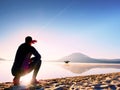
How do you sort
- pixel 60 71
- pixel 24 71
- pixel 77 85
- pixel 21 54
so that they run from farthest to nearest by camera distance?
pixel 60 71 < pixel 77 85 < pixel 24 71 < pixel 21 54

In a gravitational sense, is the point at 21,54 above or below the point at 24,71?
above

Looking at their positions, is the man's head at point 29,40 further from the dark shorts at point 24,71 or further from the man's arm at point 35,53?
the dark shorts at point 24,71

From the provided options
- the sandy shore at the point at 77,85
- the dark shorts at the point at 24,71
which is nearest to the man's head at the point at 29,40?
the dark shorts at the point at 24,71

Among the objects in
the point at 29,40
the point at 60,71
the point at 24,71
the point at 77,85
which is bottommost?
the point at 77,85

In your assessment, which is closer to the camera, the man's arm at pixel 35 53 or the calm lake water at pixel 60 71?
the man's arm at pixel 35 53

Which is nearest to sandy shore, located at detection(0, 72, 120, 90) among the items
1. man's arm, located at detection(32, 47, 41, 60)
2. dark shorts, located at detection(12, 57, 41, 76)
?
dark shorts, located at detection(12, 57, 41, 76)

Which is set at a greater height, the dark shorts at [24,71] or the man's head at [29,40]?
the man's head at [29,40]

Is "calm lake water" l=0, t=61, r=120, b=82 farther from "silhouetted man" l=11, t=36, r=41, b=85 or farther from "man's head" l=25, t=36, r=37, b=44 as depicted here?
"man's head" l=25, t=36, r=37, b=44

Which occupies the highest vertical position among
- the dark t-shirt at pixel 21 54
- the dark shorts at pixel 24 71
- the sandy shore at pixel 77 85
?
the dark t-shirt at pixel 21 54

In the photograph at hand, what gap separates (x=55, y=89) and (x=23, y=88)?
1.14 metres

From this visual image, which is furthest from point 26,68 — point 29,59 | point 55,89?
point 55,89

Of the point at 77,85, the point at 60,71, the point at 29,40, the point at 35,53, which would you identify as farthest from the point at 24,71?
the point at 60,71

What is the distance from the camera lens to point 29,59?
25.6 feet

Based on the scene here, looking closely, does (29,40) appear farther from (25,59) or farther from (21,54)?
(25,59)
